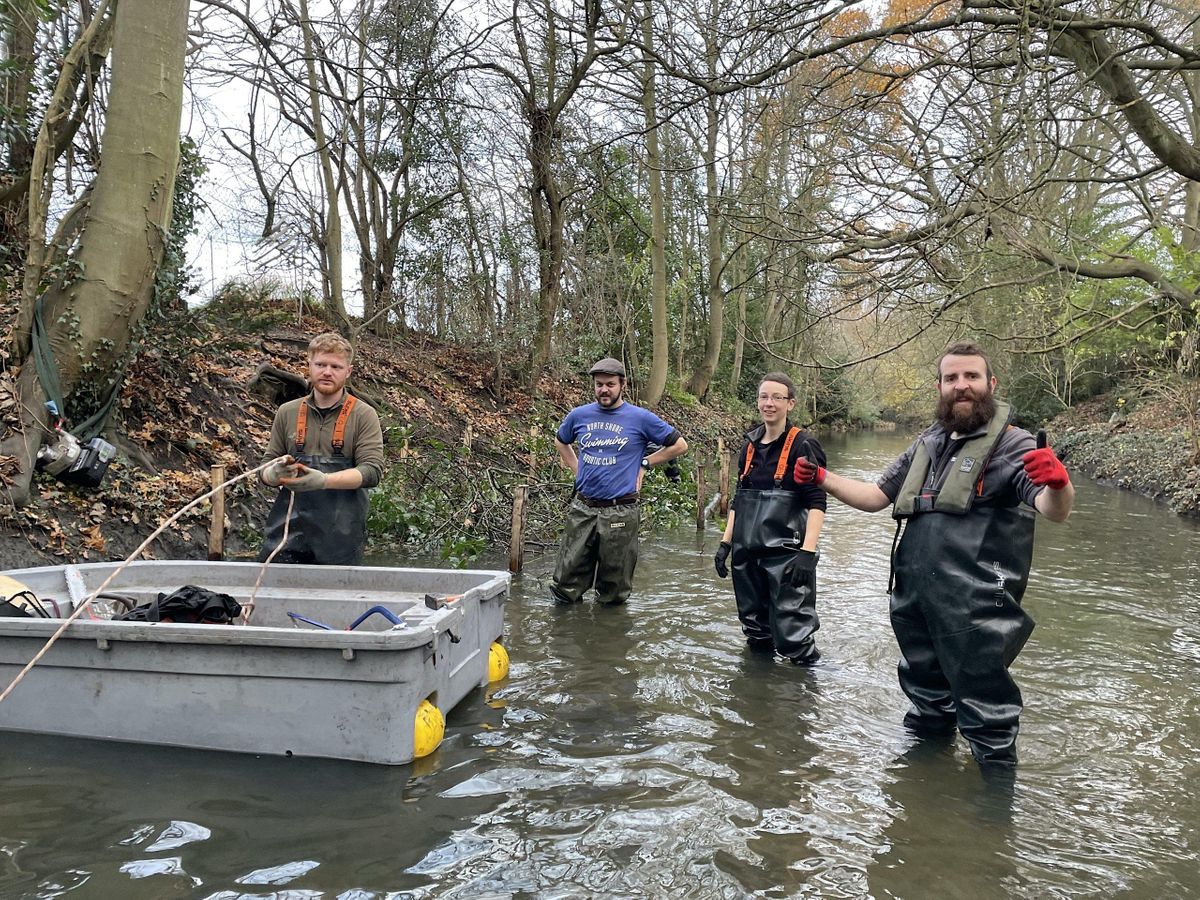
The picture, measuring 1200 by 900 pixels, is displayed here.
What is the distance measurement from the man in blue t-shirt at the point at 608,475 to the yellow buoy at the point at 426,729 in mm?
2745

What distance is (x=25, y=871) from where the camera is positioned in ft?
9.70

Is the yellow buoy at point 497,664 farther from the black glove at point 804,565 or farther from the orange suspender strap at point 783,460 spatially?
the orange suspender strap at point 783,460

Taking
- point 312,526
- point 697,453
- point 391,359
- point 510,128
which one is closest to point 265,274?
point 391,359

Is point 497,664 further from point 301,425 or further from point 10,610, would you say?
point 10,610

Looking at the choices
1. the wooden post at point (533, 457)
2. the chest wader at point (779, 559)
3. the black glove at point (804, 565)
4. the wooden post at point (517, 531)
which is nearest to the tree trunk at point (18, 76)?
the wooden post at point (517, 531)

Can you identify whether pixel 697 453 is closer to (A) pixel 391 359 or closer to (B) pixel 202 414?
(A) pixel 391 359

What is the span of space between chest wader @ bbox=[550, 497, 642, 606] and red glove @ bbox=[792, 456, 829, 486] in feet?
7.00

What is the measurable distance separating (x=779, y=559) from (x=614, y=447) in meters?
1.73

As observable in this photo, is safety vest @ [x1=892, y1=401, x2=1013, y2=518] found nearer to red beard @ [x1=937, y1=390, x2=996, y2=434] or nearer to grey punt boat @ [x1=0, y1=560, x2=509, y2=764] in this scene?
red beard @ [x1=937, y1=390, x2=996, y2=434]

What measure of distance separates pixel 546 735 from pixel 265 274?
37.3 feet

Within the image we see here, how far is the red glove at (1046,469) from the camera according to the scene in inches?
128

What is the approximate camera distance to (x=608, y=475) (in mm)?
6477

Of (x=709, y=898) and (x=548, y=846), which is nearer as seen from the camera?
(x=709, y=898)

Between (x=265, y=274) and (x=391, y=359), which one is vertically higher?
(x=265, y=274)
